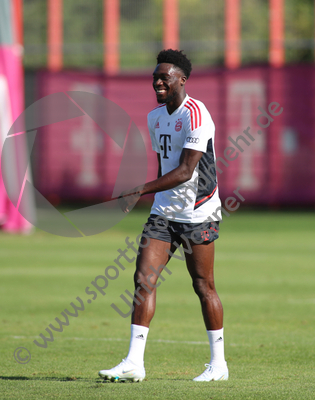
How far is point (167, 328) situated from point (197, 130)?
136 inches

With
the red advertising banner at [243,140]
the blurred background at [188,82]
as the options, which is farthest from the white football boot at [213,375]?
the red advertising banner at [243,140]

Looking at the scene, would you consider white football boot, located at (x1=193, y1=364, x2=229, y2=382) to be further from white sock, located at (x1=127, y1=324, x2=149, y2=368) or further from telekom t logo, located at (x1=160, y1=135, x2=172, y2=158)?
telekom t logo, located at (x1=160, y1=135, x2=172, y2=158)

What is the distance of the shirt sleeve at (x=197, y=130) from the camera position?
514 centimetres

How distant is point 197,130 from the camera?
16.9 ft

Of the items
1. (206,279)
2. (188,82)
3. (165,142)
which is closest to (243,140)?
(188,82)

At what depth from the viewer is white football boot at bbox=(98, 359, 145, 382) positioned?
5.05 m

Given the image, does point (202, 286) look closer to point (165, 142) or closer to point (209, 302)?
point (209, 302)

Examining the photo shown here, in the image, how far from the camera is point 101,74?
31.6 m

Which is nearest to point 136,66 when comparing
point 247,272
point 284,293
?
point 247,272

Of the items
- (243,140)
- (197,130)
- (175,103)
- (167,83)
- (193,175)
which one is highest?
(167,83)

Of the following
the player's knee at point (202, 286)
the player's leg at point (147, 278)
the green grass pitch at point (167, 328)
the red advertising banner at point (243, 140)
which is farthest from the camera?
the red advertising banner at point (243, 140)

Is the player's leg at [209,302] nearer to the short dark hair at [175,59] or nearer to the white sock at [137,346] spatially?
the white sock at [137,346]

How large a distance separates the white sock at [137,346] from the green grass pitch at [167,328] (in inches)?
7.8

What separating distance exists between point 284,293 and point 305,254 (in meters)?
5.05
